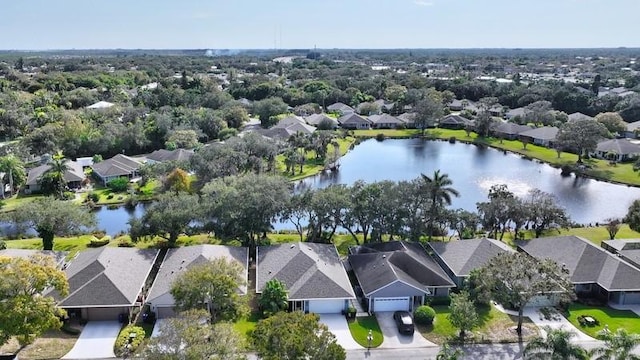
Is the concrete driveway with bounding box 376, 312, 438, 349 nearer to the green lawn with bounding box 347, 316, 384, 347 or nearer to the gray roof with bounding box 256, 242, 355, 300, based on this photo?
the green lawn with bounding box 347, 316, 384, 347

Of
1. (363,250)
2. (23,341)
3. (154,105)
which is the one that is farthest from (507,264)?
(154,105)

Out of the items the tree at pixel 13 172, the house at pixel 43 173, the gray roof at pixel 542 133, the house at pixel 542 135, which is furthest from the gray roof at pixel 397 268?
the gray roof at pixel 542 133

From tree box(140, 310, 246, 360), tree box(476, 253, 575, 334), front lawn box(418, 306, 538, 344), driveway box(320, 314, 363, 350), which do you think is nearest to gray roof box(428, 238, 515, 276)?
front lawn box(418, 306, 538, 344)

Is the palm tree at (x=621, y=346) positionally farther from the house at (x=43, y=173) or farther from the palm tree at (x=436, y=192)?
the house at (x=43, y=173)

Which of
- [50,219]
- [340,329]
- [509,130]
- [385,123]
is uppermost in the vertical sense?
[509,130]

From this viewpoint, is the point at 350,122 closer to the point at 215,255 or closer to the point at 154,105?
the point at 154,105

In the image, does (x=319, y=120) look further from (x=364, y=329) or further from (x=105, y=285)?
(x=364, y=329)

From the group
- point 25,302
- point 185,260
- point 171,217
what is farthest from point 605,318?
point 25,302
